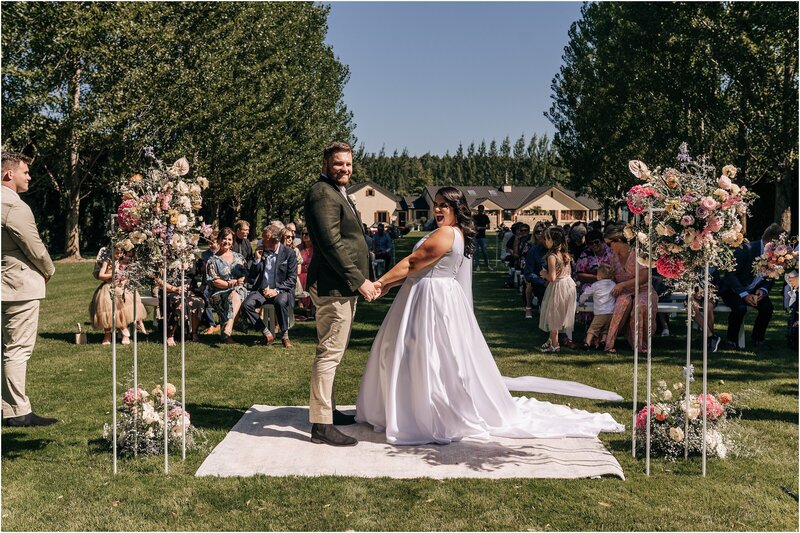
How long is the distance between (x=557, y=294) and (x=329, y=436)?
18.3 feet

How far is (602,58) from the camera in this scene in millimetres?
39719

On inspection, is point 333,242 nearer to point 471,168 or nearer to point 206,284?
point 206,284

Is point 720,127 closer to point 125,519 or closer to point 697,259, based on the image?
point 697,259

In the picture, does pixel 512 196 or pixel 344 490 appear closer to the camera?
pixel 344 490

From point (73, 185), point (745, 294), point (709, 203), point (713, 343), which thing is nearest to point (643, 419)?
point (709, 203)

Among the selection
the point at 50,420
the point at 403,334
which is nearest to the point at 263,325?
the point at 50,420

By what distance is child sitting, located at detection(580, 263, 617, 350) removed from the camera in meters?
10.9

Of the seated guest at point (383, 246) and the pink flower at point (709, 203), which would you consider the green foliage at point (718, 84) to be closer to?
the seated guest at point (383, 246)

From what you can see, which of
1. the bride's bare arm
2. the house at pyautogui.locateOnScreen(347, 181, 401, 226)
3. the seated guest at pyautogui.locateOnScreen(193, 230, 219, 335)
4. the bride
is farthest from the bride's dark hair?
the house at pyautogui.locateOnScreen(347, 181, 401, 226)

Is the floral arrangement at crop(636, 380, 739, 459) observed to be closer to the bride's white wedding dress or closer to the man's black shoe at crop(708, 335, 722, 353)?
the bride's white wedding dress

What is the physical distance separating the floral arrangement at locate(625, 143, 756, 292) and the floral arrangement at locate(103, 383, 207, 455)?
3.72 metres

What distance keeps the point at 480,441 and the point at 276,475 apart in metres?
1.75

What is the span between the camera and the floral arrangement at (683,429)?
5.95 m

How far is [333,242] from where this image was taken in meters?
6.12
